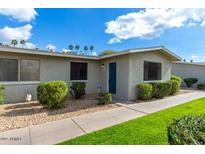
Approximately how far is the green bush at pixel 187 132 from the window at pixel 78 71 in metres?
8.81

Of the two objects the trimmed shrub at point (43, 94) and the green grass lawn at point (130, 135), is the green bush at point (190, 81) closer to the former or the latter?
the green grass lawn at point (130, 135)

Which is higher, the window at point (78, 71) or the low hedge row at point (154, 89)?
the window at point (78, 71)

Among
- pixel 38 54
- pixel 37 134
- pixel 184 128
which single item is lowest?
pixel 37 134

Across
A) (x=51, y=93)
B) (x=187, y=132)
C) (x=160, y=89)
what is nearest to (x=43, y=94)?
(x=51, y=93)

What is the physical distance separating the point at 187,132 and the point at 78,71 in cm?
926

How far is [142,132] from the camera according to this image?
164 inches

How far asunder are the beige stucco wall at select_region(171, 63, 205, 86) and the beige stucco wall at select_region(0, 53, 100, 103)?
42.2 feet

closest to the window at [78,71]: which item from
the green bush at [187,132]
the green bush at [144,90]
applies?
the green bush at [144,90]

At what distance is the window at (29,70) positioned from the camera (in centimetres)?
866

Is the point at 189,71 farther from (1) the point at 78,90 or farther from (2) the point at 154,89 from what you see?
(1) the point at 78,90

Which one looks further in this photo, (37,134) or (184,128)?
(37,134)
